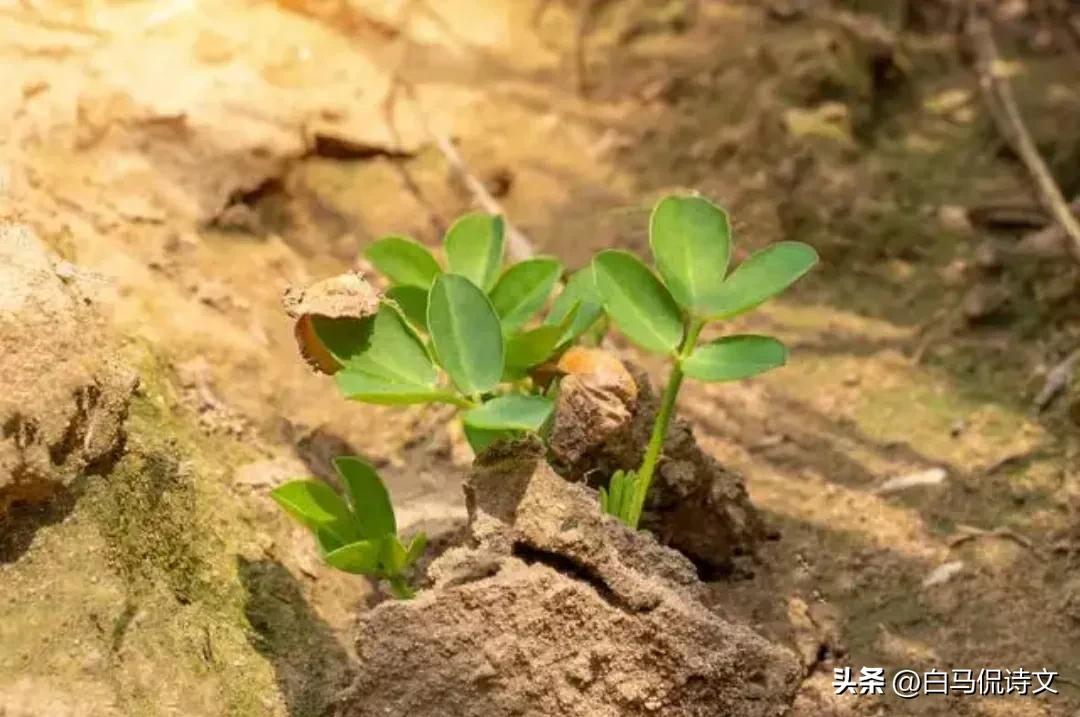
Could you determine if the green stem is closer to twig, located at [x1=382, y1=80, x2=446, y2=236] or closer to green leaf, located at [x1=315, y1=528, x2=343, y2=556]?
green leaf, located at [x1=315, y1=528, x2=343, y2=556]

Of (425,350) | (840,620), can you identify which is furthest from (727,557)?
(425,350)

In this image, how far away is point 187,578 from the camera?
1.22m

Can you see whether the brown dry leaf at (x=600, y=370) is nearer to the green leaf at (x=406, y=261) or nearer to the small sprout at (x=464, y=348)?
the small sprout at (x=464, y=348)

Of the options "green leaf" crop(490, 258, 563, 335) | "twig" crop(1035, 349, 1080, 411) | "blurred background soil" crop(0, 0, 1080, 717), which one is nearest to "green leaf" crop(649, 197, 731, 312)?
"green leaf" crop(490, 258, 563, 335)

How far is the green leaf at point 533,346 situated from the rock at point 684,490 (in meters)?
0.12

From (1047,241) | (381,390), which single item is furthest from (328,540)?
(1047,241)

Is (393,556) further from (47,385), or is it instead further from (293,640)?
(47,385)

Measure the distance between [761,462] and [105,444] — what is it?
820 mm

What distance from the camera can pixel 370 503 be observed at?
124 centimetres

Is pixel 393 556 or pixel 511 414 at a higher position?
pixel 511 414

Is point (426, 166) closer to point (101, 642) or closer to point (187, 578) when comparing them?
point (187, 578)

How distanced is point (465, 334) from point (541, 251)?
80 centimetres

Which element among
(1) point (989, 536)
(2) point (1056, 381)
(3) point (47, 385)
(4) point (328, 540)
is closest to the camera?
(3) point (47, 385)

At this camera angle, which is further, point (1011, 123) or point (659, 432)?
point (1011, 123)
